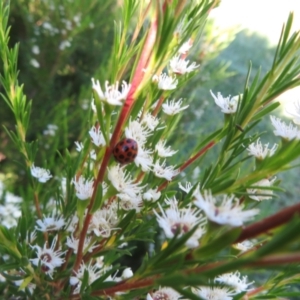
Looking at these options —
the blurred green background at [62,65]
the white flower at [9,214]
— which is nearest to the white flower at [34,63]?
the blurred green background at [62,65]

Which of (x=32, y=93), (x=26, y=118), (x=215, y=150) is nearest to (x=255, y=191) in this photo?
(x=26, y=118)

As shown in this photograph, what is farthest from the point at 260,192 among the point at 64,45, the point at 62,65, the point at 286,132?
the point at 62,65

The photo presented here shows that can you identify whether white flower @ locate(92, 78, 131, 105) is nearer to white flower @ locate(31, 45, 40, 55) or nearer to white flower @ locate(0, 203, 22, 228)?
white flower @ locate(0, 203, 22, 228)

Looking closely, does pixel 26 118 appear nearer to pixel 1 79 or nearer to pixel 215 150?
pixel 1 79

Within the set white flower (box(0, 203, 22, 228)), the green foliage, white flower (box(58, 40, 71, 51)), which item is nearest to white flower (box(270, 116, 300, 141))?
the green foliage

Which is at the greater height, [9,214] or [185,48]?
[185,48]

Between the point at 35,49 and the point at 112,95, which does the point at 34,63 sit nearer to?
the point at 35,49
